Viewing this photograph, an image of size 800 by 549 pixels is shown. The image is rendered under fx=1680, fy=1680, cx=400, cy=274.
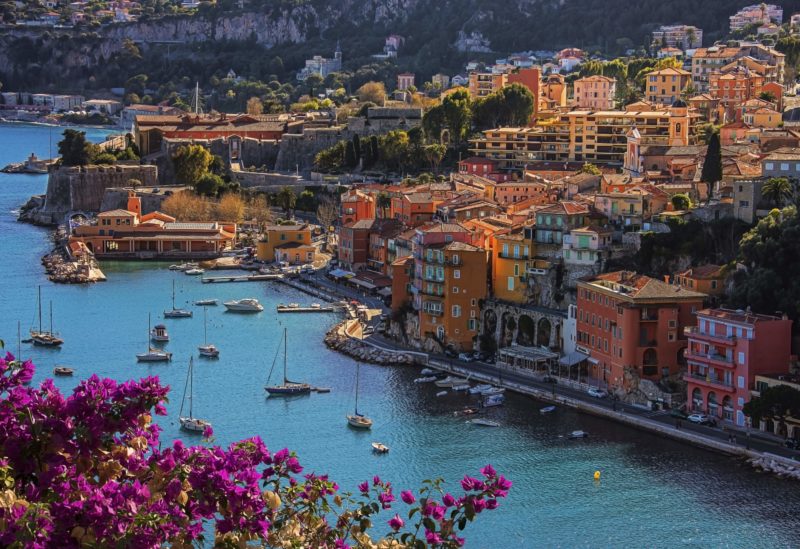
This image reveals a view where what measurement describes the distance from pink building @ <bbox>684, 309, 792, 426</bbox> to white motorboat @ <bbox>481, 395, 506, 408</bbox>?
286cm

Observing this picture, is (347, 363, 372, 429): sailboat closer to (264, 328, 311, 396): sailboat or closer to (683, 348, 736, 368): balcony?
(264, 328, 311, 396): sailboat

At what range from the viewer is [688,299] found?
78.9ft

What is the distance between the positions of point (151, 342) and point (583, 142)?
53.9ft

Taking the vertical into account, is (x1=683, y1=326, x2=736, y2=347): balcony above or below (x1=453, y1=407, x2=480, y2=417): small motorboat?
above

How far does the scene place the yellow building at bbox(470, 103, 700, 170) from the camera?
40406 millimetres

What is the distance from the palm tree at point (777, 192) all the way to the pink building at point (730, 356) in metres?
5.45

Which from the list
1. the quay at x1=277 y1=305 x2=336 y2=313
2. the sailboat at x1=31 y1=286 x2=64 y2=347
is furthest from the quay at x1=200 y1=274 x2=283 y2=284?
the sailboat at x1=31 y1=286 x2=64 y2=347

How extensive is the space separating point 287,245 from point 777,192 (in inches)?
555

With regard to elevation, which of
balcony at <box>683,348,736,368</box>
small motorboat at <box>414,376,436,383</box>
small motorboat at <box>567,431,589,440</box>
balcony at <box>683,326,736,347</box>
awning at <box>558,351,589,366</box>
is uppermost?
balcony at <box>683,326,736,347</box>

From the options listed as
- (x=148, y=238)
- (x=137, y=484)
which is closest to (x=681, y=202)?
(x=148, y=238)

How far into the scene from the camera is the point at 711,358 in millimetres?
22594

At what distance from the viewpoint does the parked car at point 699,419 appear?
2227cm

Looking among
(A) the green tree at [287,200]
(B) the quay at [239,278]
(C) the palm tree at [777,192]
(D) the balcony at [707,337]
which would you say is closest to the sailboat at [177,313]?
(B) the quay at [239,278]

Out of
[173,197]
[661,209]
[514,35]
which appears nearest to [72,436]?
[661,209]
